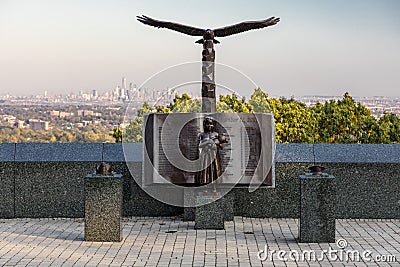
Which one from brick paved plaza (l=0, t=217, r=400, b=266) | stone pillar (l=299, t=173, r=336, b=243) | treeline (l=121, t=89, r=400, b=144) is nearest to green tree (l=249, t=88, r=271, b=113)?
brick paved plaza (l=0, t=217, r=400, b=266)

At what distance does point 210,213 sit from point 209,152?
94cm

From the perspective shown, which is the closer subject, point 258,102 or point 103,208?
point 103,208

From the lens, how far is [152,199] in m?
14.1

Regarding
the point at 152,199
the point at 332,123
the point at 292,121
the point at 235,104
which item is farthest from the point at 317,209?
the point at 332,123

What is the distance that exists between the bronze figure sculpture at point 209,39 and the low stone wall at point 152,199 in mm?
1452

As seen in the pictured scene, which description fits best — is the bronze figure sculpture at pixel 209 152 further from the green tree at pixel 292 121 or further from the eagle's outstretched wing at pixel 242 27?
the green tree at pixel 292 121

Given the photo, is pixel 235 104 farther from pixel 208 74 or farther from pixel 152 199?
pixel 152 199

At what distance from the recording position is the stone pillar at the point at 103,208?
1172cm

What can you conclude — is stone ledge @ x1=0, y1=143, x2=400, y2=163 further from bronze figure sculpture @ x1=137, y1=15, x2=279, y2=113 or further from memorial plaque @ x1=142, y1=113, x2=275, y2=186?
A: bronze figure sculpture @ x1=137, y1=15, x2=279, y2=113

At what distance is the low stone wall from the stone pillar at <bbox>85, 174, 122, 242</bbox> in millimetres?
2124

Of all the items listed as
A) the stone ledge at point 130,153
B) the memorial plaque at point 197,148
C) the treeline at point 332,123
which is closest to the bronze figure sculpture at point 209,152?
the memorial plaque at point 197,148

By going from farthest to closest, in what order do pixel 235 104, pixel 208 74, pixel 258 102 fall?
pixel 258 102 → pixel 235 104 → pixel 208 74

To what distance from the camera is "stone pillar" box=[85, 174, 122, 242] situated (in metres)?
11.7

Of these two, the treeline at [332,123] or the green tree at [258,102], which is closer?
the green tree at [258,102]
